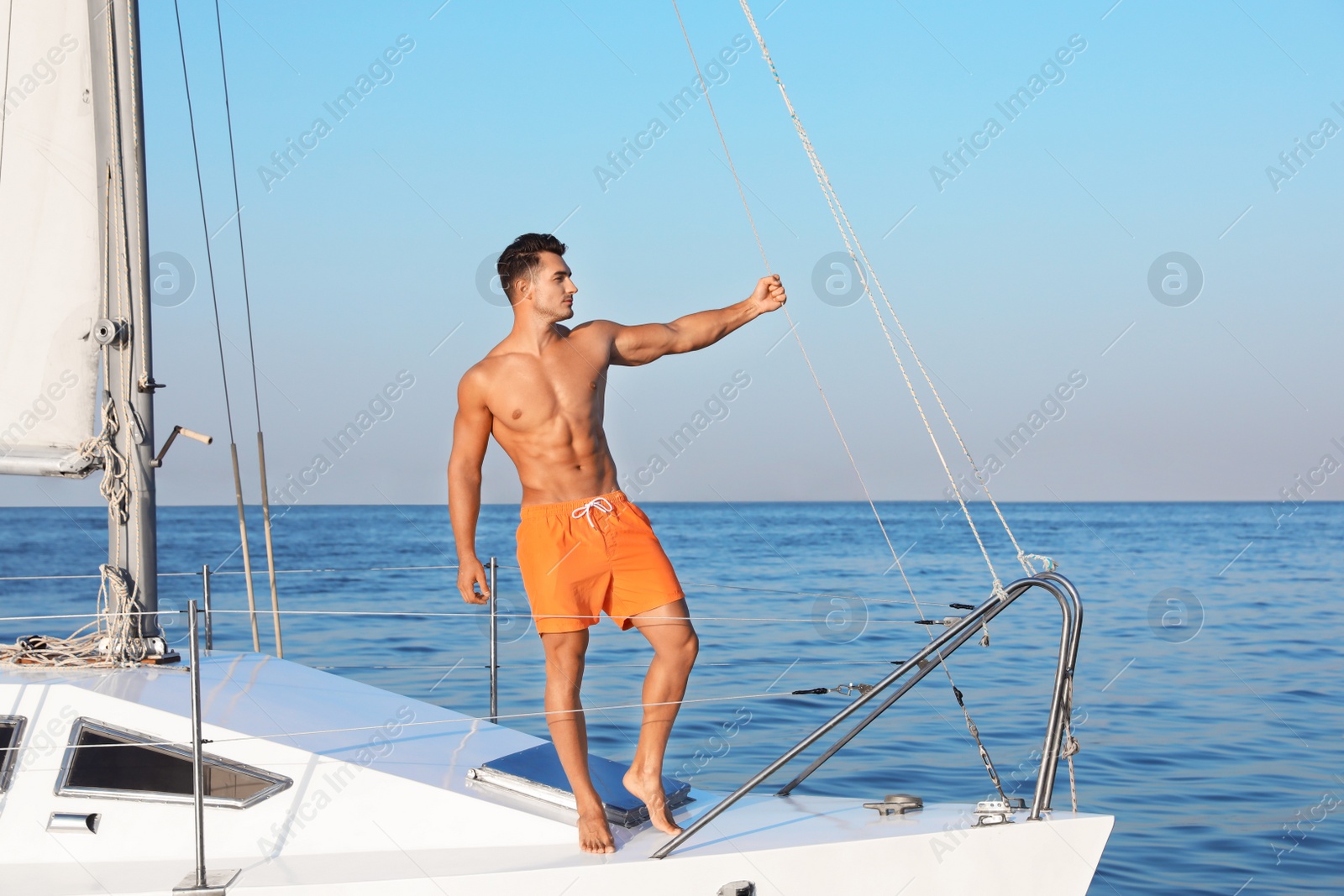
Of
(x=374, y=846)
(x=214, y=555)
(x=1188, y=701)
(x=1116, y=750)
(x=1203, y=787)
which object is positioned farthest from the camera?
(x=214, y=555)

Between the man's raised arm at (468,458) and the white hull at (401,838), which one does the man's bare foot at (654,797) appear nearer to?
the white hull at (401,838)

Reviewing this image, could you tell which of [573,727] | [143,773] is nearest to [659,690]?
[573,727]

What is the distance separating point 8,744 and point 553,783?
1.70 m

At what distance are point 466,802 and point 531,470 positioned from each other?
106 centimetres

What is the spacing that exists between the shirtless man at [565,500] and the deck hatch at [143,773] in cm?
88

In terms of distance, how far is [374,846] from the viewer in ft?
11.8

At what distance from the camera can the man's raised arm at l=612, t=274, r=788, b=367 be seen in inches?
160

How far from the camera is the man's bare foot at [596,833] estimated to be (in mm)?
3553

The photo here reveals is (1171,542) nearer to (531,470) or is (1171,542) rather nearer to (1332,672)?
(1332,672)

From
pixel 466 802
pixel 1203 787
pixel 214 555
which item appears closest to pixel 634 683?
pixel 1203 787

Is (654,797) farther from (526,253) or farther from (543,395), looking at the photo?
(526,253)

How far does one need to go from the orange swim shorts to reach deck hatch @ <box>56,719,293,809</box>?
961 mm

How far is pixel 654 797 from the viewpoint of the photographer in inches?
150

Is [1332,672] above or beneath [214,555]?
beneath
